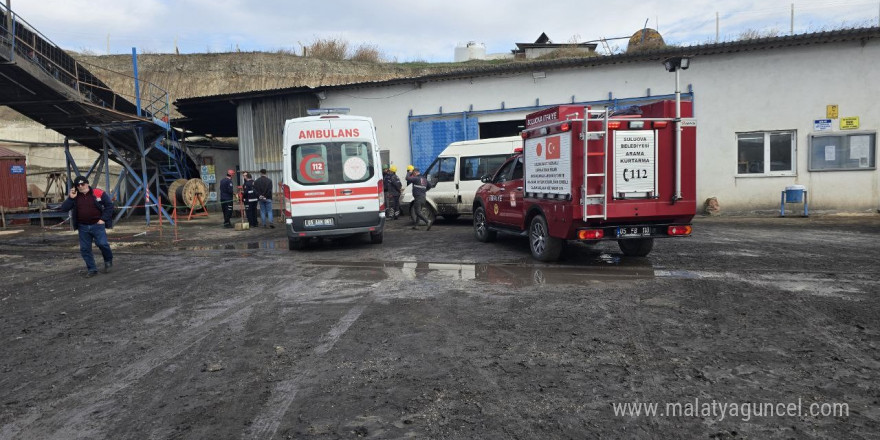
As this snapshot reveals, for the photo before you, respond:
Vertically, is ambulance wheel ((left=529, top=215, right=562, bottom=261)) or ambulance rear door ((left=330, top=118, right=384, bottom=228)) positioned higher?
ambulance rear door ((left=330, top=118, right=384, bottom=228))

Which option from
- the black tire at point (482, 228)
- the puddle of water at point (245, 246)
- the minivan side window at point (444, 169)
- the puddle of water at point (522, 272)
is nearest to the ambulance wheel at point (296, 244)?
the puddle of water at point (245, 246)

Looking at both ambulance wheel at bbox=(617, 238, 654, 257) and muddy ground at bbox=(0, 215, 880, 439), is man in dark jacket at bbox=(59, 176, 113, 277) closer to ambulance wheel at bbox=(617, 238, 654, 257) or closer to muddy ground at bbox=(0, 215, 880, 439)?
muddy ground at bbox=(0, 215, 880, 439)

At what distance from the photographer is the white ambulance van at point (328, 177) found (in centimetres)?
1108

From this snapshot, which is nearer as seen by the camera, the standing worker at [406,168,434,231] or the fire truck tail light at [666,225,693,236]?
the fire truck tail light at [666,225,693,236]

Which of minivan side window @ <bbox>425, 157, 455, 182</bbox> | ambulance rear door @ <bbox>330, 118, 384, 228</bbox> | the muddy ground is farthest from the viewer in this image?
minivan side window @ <bbox>425, 157, 455, 182</bbox>

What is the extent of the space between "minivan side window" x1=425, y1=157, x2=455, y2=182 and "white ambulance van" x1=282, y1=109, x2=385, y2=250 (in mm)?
3939

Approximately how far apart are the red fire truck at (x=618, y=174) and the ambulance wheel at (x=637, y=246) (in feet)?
2.77

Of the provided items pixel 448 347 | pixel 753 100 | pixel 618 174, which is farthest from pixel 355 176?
pixel 753 100

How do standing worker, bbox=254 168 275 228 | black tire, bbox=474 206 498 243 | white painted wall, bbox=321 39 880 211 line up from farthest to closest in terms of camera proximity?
1. standing worker, bbox=254 168 275 228
2. white painted wall, bbox=321 39 880 211
3. black tire, bbox=474 206 498 243

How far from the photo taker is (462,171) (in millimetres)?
14789

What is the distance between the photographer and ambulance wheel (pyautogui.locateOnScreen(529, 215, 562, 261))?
8.99 m

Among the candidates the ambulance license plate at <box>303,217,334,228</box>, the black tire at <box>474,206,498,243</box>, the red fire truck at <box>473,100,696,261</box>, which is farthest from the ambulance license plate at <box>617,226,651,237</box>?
the ambulance license plate at <box>303,217,334,228</box>

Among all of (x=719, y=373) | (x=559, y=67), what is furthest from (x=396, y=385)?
(x=559, y=67)

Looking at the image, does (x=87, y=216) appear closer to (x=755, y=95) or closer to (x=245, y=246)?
(x=245, y=246)
